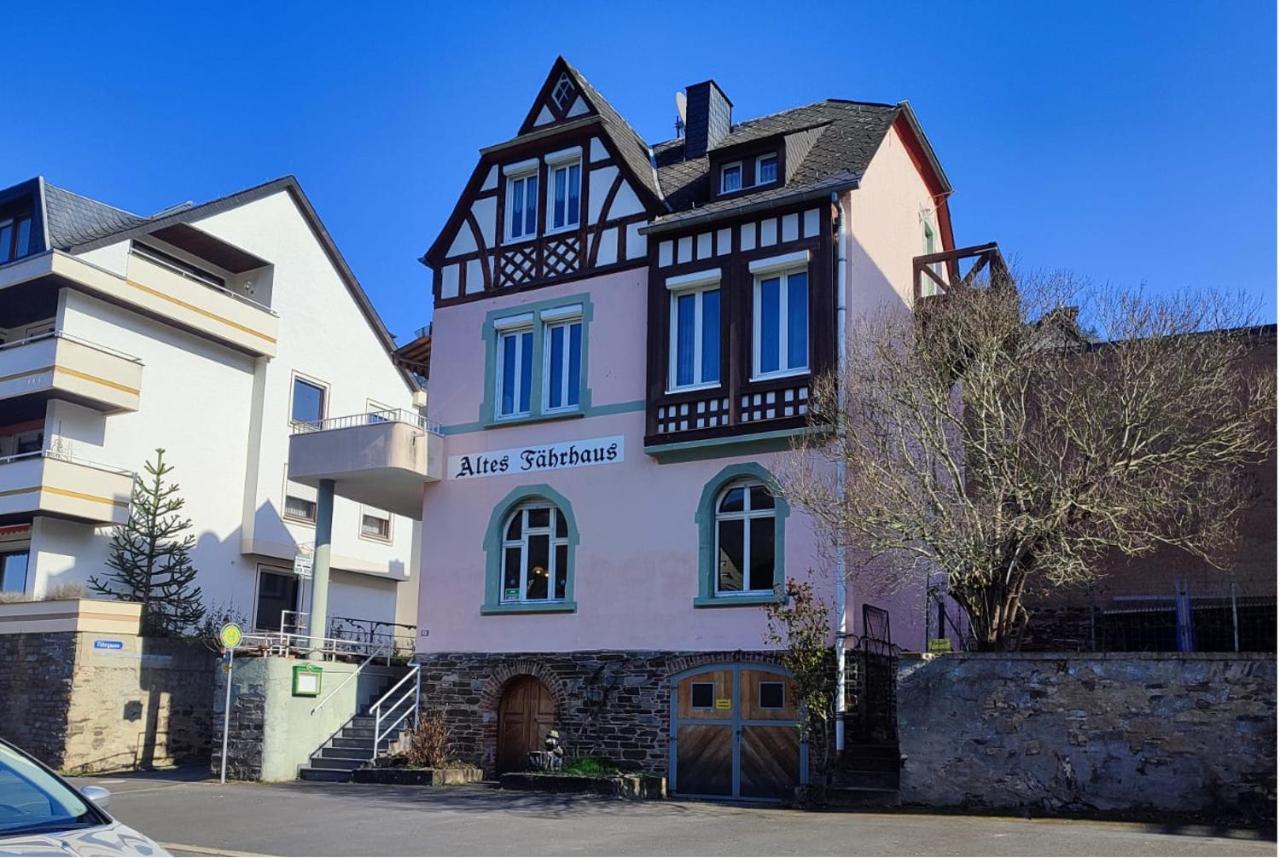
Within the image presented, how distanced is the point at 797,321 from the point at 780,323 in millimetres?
288

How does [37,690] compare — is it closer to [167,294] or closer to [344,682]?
[344,682]

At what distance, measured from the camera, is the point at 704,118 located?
965 inches

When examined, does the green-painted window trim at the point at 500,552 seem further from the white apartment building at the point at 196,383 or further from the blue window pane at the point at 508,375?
the white apartment building at the point at 196,383

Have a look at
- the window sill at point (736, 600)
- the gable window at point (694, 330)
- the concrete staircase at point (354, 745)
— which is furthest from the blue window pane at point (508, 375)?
the window sill at point (736, 600)

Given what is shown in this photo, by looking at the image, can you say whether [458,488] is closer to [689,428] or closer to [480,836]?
[689,428]

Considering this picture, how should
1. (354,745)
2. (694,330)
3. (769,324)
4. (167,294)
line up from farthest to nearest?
(167,294) → (354,745) → (694,330) → (769,324)

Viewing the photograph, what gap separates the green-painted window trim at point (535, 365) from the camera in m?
22.2

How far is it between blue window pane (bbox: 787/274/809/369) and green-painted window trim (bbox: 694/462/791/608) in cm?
179

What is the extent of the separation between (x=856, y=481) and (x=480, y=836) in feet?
22.6

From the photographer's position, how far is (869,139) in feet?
72.3

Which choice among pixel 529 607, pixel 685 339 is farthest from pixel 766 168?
pixel 529 607

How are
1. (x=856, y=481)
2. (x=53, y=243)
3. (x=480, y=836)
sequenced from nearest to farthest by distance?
(x=480, y=836), (x=856, y=481), (x=53, y=243)

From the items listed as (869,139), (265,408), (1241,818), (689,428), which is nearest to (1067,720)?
(1241,818)

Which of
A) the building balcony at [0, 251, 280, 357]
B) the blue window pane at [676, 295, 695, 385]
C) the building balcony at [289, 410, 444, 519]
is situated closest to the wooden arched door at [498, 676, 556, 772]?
the building balcony at [289, 410, 444, 519]
